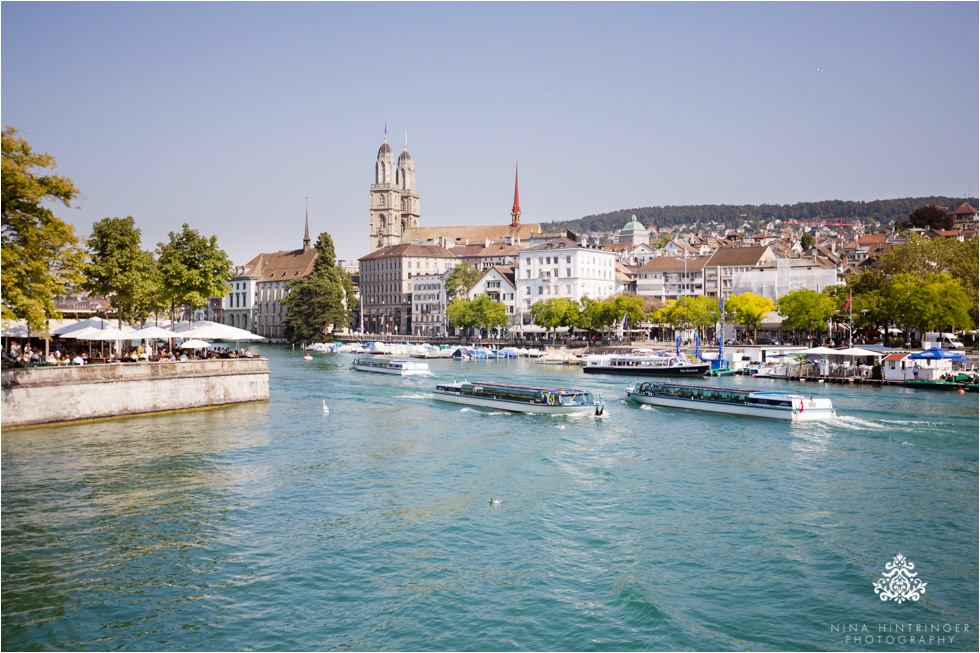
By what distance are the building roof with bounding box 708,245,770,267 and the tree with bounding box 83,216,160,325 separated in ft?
280

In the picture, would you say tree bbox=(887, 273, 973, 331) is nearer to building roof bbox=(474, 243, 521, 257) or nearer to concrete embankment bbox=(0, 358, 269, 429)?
concrete embankment bbox=(0, 358, 269, 429)

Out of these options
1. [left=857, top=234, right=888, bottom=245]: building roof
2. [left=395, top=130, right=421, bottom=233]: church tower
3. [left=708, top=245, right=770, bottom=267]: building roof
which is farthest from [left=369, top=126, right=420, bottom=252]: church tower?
[left=857, top=234, right=888, bottom=245]: building roof

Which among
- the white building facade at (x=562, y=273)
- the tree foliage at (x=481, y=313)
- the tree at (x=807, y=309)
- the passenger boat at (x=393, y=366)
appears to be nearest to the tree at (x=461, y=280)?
the tree foliage at (x=481, y=313)

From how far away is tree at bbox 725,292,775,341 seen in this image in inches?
3479

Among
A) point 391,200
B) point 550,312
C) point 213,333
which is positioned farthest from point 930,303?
point 391,200

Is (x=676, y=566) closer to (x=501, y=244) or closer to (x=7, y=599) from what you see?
(x=7, y=599)

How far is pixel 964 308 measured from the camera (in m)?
65.6

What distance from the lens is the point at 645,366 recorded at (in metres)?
67.1

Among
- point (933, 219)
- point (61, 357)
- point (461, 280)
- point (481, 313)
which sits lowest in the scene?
point (61, 357)

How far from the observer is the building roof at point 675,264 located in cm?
11331

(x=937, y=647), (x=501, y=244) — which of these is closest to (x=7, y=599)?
(x=937, y=647)

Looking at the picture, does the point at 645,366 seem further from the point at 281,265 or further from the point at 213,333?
the point at 281,265

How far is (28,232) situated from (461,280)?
102 meters

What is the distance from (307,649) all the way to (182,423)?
75.6ft
